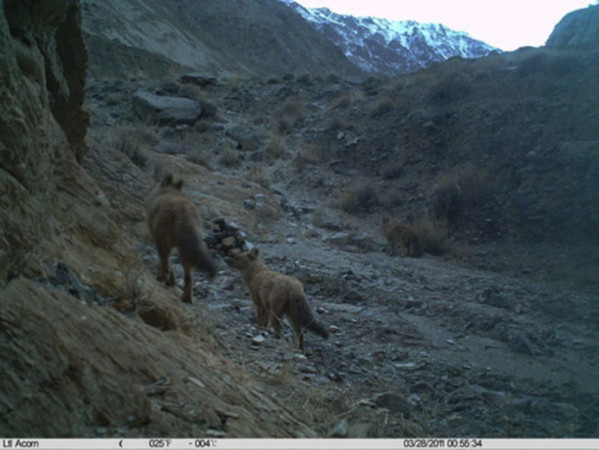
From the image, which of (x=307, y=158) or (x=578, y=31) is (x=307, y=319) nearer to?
(x=307, y=158)

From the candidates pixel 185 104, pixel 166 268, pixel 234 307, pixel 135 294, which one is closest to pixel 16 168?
pixel 135 294

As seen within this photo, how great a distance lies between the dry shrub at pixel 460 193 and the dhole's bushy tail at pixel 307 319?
8292 millimetres

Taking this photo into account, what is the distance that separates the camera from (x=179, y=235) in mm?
5988

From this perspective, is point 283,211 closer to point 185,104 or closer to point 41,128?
point 185,104

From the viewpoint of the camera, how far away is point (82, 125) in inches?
261

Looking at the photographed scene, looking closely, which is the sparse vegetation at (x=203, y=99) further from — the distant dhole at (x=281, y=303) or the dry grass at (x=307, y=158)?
the distant dhole at (x=281, y=303)

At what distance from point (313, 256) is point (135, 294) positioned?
6868 millimetres

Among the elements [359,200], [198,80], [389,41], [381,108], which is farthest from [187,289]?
[389,41]

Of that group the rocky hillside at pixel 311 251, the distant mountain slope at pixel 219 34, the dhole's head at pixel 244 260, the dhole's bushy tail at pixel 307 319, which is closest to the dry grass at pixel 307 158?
the rocky hillside at pixel 311 251

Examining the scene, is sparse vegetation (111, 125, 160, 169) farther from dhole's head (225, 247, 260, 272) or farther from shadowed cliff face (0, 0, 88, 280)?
shadowed cliff face (0, 0, 88, 280)

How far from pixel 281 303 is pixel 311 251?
425 centimetres

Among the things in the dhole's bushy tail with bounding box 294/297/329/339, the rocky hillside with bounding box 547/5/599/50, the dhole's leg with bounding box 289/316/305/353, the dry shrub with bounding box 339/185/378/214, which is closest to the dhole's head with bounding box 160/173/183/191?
the dhole's bushy tail with bounding box 294/297/329/339

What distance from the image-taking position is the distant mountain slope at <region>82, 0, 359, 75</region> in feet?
130

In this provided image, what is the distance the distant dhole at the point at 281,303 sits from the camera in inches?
265
